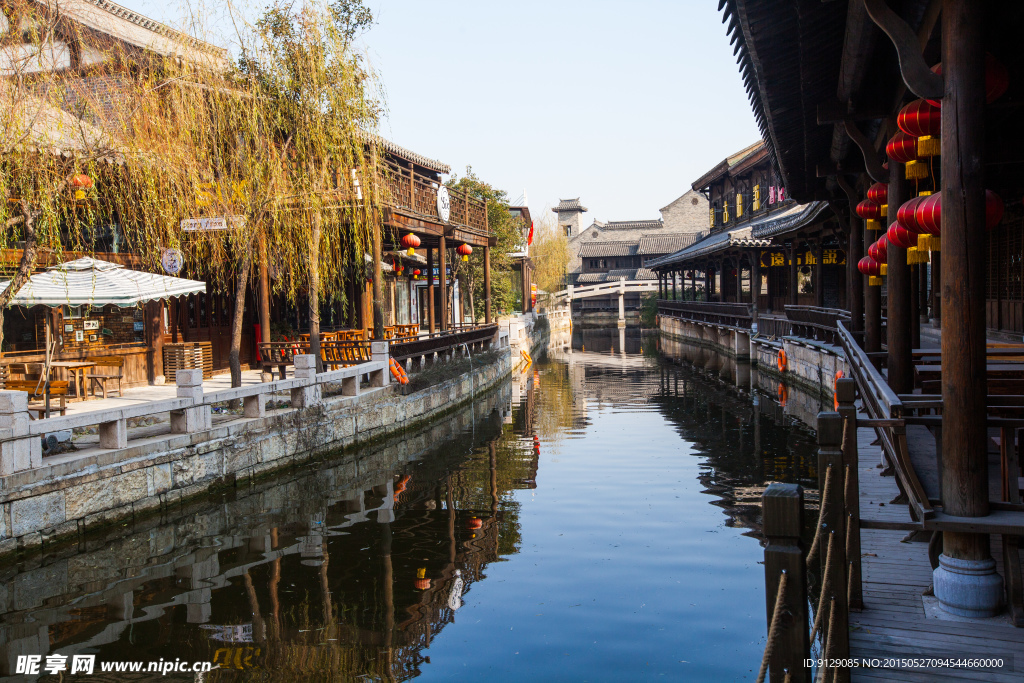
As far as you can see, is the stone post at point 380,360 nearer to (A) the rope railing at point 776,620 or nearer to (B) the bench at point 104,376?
(B) the bench at point 104,376

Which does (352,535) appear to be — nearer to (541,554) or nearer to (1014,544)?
(541,554)

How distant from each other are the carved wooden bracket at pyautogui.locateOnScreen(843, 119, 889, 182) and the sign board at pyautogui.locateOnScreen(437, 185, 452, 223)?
1093cm

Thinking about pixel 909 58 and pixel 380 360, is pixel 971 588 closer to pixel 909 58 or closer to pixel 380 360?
pixel 909 58

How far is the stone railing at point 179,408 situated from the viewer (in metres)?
6.64

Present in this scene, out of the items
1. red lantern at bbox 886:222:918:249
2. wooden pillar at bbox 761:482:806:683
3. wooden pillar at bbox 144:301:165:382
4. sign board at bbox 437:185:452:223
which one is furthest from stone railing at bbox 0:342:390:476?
red lantern at bbox 886:222:918:249

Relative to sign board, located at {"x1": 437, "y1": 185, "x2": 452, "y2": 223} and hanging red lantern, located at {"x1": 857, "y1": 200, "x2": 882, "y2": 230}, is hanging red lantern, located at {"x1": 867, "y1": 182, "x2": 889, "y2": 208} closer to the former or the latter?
hanging red lantern, located at {"x1": 857, "y1": 200, "x2": 882, "y2": 230}

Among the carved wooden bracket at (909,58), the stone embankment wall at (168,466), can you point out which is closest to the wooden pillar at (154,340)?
the stone embankment wall at (168,466)

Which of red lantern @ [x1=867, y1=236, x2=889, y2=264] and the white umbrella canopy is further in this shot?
the white umbrella canopy

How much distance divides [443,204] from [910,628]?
1521 centimetres

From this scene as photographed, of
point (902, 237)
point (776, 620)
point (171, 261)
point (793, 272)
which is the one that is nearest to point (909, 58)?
point (902, 237)

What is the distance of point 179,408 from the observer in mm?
8602

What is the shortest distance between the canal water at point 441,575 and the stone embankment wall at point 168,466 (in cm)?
22

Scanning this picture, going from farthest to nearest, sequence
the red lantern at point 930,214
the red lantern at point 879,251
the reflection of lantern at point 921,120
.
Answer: the red lantern at point 879,251
the reflection of lantern at point 921,120
the red lantern at point 930,214

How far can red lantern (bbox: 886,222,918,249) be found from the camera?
658 centimetres
